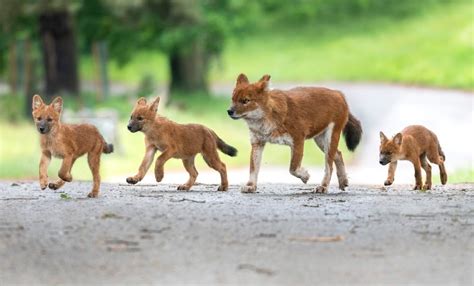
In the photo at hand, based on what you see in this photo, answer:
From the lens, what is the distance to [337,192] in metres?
17.2

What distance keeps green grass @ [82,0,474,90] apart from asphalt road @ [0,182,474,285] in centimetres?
2946

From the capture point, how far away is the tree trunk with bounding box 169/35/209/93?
141 ft

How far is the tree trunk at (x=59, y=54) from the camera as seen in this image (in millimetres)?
37281

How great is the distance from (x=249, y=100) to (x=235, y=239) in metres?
3.77

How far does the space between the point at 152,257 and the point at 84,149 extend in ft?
12.6

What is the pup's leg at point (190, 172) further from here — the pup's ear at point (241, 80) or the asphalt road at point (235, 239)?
the pup's ear at point (241, 80)

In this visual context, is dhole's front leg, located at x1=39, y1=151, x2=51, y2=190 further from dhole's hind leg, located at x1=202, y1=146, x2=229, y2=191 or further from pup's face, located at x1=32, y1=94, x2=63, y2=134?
dhole's hind leg, located at x1=202, y1=146, x2=229, y2=191

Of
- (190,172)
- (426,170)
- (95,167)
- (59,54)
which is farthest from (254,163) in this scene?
(59,54)

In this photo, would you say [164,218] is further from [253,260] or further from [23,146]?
[23,146]

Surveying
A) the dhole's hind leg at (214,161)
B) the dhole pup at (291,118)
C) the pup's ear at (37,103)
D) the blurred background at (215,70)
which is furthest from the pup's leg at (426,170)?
the pup's ear at (37,103)

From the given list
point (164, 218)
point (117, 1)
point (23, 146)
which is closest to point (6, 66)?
point (117, 1)

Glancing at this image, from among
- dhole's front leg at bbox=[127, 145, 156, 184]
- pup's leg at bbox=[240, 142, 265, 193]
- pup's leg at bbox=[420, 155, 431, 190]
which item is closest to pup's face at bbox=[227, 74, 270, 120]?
pup's leg at bbox=[240, 142, 265, 193]

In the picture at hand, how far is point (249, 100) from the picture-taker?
16219 millimetres

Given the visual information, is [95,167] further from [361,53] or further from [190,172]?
[361,53]
